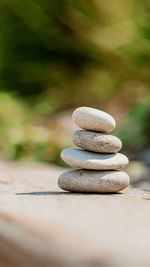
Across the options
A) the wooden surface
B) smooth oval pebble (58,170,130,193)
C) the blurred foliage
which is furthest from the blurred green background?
the wooden surface

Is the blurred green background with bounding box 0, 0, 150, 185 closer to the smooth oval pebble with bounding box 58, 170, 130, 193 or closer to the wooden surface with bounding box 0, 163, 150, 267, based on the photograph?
the smooth oval pebble with bounding box 58, 170, 130, 193

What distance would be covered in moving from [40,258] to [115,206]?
1.81ft

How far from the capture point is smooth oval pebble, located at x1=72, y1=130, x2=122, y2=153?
1978 millimetres

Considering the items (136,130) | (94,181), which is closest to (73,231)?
(94,181)

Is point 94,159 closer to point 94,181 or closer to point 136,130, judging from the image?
point 94,181

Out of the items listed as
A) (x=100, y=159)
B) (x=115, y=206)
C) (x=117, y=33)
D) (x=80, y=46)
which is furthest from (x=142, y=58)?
(x=115, y=206)

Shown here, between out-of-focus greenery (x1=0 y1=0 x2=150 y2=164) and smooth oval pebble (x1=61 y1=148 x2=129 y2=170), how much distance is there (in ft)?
8.17

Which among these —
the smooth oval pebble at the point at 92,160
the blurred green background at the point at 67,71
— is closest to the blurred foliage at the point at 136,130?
the blurred green background at the point at 67,71

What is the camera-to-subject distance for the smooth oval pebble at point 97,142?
1978 mm

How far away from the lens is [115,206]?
Answer: 1659 millimetres

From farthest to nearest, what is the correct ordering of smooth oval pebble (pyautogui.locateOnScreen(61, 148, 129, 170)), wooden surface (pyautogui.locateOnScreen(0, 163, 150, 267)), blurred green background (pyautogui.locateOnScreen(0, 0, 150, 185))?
blurred green background (pyautogui.locateOnScreen(0, 0, 150, 185)), smooth oval pebble (pyautogui.locateOnScreen(61, 148, 129, 170)), wooden surface (pyautogui.locateOnScreen(0, 163, 150, 267))

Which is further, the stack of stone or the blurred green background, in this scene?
the blurred green background

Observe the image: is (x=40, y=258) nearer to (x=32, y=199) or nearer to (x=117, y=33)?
(x=32, y=199)

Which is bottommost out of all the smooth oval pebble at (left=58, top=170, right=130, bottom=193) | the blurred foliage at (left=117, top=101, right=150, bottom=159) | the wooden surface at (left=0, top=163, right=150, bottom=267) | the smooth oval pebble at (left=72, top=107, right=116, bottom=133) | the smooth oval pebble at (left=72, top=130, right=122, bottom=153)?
the wooden surface at (left=0, top=163, right=150, bottom=267)
